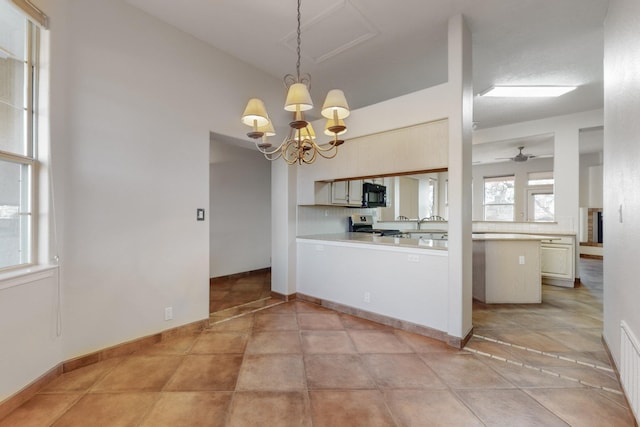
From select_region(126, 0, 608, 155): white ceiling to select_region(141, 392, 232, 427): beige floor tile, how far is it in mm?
3136

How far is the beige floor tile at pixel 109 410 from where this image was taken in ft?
5.31

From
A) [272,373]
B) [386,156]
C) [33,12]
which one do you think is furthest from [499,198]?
[33,12]

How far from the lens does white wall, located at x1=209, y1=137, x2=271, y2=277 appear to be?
16.0 feet

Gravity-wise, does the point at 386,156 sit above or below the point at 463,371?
above

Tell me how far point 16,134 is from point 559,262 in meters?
7.00

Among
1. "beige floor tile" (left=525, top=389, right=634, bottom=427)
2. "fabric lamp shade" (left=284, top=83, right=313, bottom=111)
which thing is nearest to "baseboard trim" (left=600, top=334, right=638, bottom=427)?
"beige floor tile" (left=525, top=389, right=634, bottom=427)

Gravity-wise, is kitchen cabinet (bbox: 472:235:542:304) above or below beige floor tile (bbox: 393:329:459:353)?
above

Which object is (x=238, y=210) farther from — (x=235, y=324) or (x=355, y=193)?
Result: (x=235, y=324)

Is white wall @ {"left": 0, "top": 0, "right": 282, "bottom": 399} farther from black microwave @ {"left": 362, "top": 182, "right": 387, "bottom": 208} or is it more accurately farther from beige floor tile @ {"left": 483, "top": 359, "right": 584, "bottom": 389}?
beige floor tile @ {"left": 483, "top": 359, "right": 584, "bottom": 389}

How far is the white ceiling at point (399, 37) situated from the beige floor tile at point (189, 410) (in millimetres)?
3136

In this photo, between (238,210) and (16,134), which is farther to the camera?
(238,210)

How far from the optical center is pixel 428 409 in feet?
5.68

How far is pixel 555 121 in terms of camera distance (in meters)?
5.01

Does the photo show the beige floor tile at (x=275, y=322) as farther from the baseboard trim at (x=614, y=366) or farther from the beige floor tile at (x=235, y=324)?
the baseboard trim at (x=614, y=366)
